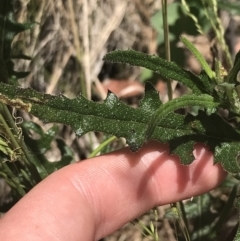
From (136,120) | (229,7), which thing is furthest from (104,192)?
(229,7)

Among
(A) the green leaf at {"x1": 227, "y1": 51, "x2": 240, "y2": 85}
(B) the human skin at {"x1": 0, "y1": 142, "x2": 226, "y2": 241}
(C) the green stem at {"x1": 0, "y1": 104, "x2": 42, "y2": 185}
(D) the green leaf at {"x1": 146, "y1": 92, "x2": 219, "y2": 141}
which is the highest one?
(A) the green leaf at {"x1": 227, "y1": 51, "x2": 240, "y2": 85}

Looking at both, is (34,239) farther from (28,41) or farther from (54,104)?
(28,41)

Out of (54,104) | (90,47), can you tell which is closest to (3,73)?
(54,104)

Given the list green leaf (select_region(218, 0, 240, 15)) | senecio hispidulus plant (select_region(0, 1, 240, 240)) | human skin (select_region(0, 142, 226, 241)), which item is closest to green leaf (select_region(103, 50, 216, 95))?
senecio hispidulus plant (select_region(0, 1, 240, 240))

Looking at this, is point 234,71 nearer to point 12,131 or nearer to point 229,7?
point 12,131

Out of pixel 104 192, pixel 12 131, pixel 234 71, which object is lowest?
pixel 104 192

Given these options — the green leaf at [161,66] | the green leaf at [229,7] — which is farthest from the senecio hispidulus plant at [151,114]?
the green leaf at [229,7]

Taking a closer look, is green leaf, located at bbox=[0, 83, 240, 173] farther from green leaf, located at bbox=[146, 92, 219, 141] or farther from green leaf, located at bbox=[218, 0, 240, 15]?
green leaf, located at bbox=[218, 0, 240, 15]

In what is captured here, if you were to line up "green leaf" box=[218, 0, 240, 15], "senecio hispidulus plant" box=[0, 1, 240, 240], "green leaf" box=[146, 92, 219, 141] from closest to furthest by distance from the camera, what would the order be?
"green leaf" box=[146, 92, 219, 141], "senecio hispidulus plant" box=[0, 1, 240, 240], "green leaf" box=[218, 0, 240, 15]
